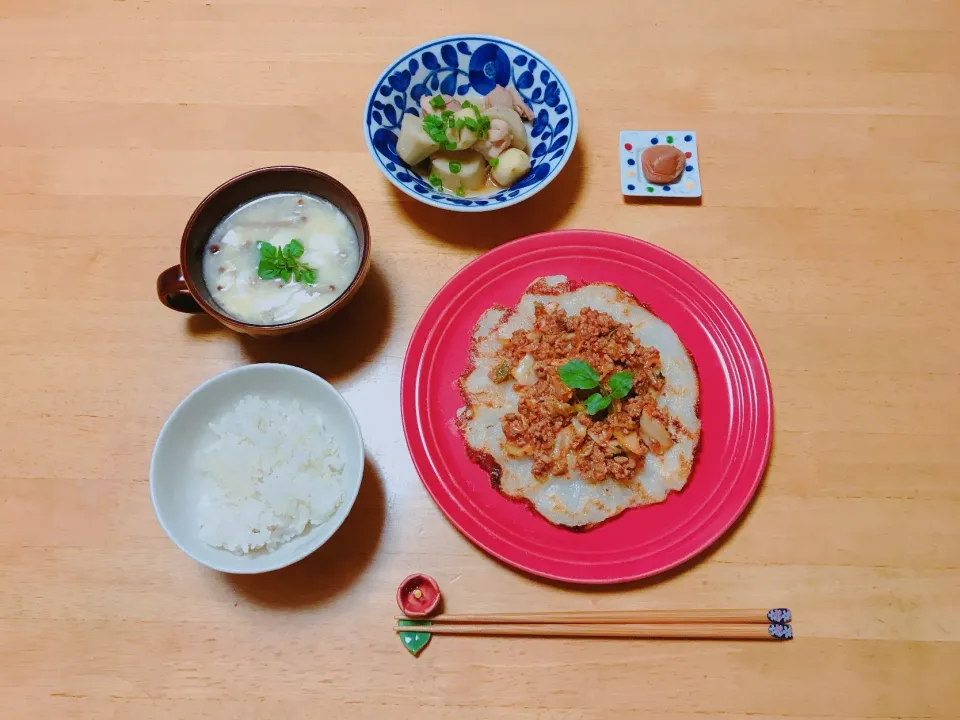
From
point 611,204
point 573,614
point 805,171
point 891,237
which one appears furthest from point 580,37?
point 573,614

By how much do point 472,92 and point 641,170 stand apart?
72 cm

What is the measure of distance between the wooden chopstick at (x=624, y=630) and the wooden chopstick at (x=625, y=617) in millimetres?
13

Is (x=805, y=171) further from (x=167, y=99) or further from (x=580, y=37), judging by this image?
(x=167, y=99)

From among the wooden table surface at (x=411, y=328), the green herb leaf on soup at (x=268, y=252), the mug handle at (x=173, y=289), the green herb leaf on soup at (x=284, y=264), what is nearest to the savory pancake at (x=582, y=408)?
the wooden table surface at (x=411, y=328)

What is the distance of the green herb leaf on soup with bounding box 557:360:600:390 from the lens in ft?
6.16

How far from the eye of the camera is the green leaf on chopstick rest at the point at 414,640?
1.81m

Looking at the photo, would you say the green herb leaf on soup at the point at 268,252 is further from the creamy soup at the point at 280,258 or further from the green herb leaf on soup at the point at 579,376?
the green herb leaf on soup at the point at 579,376

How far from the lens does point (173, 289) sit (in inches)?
74.6

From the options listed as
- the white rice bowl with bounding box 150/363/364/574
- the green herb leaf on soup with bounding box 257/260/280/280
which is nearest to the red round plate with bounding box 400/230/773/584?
the white rice bowl with bounding box 150/363/364/574

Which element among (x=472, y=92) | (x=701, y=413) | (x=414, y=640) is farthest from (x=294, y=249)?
(x=701, y=413)

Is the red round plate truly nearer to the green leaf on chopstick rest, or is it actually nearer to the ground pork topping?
the ground pork topping

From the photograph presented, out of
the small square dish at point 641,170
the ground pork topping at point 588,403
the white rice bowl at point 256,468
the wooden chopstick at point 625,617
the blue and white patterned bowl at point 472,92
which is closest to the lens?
the white rice bowl at point 256,468

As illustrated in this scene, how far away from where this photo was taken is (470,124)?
2.19 meters

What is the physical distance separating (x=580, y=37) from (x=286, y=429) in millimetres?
2047
